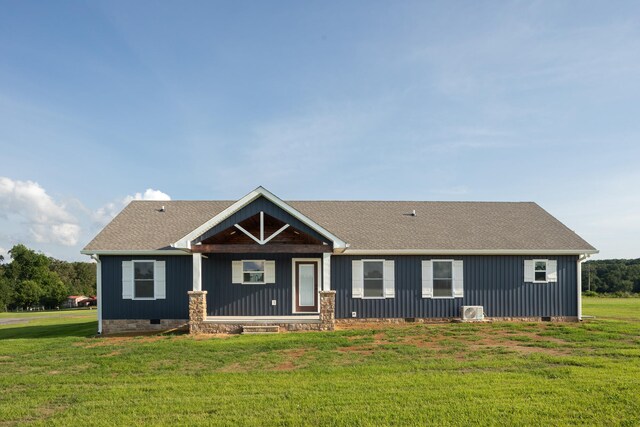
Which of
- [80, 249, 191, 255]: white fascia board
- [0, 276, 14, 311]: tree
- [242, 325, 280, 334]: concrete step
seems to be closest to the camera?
[242, 325, 280, 334]: concrete step

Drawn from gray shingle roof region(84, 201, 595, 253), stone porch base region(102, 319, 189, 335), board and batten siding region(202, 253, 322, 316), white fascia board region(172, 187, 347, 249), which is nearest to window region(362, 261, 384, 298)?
gray shingle roof region(84, 201, 595, 253)

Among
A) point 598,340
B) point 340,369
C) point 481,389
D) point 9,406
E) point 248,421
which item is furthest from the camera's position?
point 598,340

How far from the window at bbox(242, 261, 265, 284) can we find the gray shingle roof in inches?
122

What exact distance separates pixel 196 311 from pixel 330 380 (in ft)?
27.2

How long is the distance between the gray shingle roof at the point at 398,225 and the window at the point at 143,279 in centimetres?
69

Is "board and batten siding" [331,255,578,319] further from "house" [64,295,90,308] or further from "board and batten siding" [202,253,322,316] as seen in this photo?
"house" [64,295,90,308]

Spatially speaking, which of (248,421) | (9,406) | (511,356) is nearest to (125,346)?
(9,406)

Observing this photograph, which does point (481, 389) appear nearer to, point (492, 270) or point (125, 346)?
point (125, 346)

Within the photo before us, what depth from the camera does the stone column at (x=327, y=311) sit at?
1563cm

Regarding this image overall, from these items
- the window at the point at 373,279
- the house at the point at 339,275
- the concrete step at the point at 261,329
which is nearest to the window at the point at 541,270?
the house at the point at 339,275

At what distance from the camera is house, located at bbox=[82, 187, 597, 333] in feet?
56.4

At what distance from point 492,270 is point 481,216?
364 cm

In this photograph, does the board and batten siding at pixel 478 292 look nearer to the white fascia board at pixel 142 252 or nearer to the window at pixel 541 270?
the window at pixel 541 270

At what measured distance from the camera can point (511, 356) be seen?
10.8m
